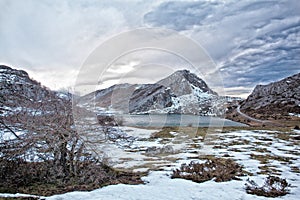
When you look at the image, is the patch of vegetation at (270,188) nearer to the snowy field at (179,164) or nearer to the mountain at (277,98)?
the snowy field at (179,164)

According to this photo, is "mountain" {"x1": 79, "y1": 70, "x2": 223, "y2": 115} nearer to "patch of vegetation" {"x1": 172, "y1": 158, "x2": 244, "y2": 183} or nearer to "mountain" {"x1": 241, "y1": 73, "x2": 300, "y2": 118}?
"patch of vegetation" {"x1": 172, "y1": 158, "x2": 244, "y2": 183}

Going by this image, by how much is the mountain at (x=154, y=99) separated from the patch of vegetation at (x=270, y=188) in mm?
6943

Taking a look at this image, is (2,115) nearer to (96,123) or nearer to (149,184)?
(96,123)

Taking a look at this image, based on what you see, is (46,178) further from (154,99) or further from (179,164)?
(154,99)

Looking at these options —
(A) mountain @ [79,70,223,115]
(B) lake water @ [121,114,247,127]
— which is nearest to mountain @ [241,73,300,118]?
(A) mountain @ [79,70,223,115]

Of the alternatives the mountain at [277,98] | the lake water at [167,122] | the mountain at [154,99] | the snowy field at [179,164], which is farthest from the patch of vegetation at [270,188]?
the mountain at [277,98]

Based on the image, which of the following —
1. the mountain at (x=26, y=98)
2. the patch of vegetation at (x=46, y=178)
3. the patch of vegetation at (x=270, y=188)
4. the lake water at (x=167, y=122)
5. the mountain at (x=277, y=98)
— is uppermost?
the mountain at (x=277, y=98)

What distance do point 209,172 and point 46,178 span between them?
22.1ft

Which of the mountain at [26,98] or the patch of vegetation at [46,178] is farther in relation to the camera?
the mountain at [26,98]

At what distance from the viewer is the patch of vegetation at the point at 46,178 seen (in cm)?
928

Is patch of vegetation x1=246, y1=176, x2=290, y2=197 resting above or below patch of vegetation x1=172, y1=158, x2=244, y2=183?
below

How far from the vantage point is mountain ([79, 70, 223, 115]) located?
17.3 meters

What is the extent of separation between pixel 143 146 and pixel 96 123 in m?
10.3

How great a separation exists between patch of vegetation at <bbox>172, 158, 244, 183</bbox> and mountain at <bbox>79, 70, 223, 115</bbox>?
15.9 feet
